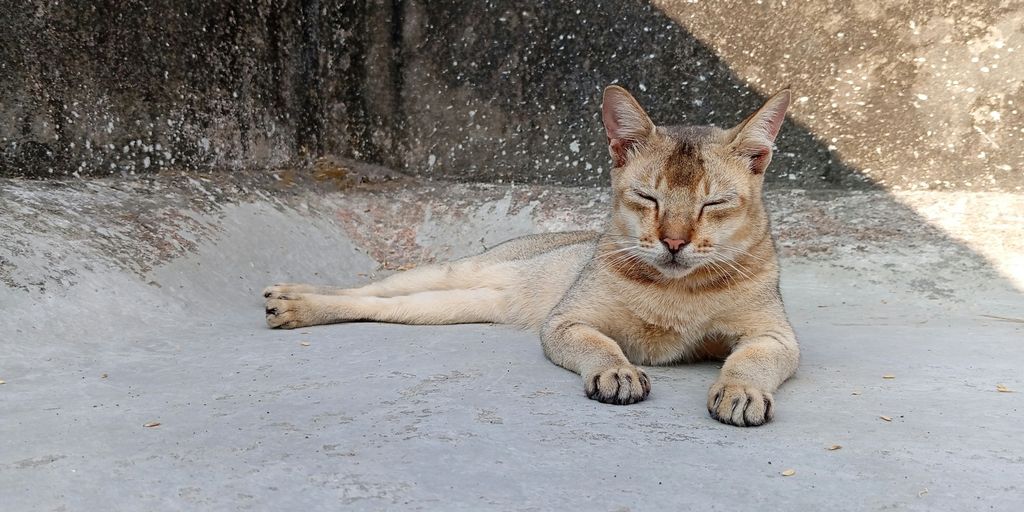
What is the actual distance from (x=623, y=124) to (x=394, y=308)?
1464 millimetres

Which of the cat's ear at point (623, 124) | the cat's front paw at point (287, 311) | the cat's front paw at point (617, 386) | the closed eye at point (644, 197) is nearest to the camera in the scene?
the cat's front paw at point (617, 386)

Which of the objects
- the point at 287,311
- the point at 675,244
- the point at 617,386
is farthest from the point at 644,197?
the point at 287,311

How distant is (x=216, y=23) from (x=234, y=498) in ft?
13.5

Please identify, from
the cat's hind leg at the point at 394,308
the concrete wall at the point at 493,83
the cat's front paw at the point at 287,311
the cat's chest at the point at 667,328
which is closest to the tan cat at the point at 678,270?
the cat's chest at the point at 667,328

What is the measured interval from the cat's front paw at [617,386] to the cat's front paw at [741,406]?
0.68 ft

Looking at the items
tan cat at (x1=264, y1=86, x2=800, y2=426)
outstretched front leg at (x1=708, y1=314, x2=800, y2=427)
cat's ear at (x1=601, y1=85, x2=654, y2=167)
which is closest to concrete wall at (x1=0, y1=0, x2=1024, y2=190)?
tan cat at (x1=264, y1=86, x2=800, y2=426)

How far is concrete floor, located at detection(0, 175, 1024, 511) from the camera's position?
1.63 metres

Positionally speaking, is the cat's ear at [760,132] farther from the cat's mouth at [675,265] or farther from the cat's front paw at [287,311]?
the cat's front paw at [287,311]

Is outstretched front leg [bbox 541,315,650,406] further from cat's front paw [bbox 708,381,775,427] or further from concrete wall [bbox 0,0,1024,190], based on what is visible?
concrete wall [bbox 0,0,1024,190]

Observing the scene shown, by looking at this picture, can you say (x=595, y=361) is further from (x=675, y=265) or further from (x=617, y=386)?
(x=675, y=265)

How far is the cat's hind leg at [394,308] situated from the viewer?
3.52 metres

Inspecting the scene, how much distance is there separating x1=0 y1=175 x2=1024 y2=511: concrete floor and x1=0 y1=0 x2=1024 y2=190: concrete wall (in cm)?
→ 52

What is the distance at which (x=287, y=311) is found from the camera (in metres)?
3.50

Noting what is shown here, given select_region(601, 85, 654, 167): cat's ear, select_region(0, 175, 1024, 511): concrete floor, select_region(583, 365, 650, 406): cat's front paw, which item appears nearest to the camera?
select_region(0, 175, 1024, 511): concrete floor
